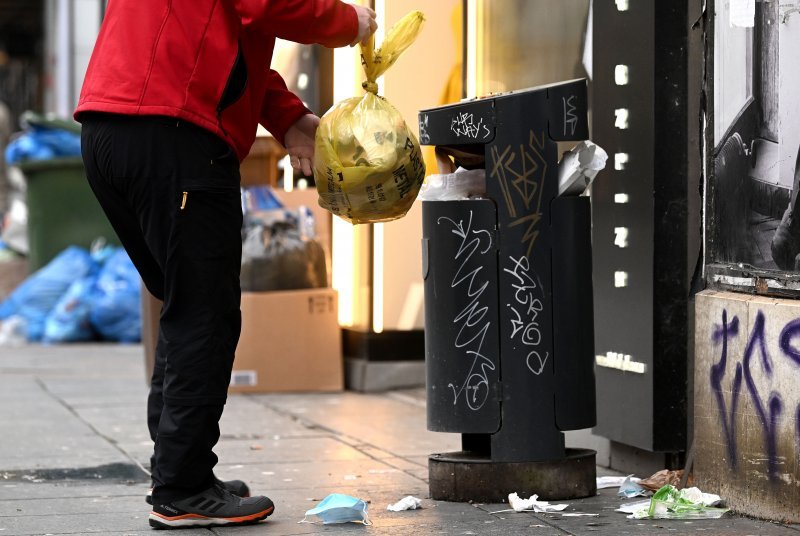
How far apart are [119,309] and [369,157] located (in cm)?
736

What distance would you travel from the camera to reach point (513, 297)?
445 centimetres

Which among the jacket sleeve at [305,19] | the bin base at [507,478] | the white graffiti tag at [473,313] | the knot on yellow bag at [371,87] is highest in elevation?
the jacket sleeve at [305,19]

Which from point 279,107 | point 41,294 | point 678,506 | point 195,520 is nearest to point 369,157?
point 279,107

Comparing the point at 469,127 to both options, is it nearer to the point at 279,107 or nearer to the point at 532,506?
the point at 279,107

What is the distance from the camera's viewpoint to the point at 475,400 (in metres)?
4.49

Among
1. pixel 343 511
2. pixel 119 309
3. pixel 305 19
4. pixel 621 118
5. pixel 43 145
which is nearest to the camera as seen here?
pixel 305 19

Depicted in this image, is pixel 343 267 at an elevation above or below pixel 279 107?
below

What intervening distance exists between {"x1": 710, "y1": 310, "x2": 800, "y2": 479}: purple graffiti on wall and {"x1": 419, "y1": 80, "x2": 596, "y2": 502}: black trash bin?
438mm

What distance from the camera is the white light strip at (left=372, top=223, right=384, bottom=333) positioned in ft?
25.7

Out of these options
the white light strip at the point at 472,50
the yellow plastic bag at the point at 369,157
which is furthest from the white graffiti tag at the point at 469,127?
the white light strip at the point at 472,50

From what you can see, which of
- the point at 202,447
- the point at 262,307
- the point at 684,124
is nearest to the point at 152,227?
the point at 202,447

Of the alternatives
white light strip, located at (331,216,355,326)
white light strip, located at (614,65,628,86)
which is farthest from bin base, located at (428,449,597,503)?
white light strip, located at (331,216,355,326)

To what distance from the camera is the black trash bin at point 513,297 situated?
14.6ft

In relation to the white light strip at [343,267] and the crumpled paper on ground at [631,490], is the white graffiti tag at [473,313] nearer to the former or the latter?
the crumpled paper on ground at [631,490]
